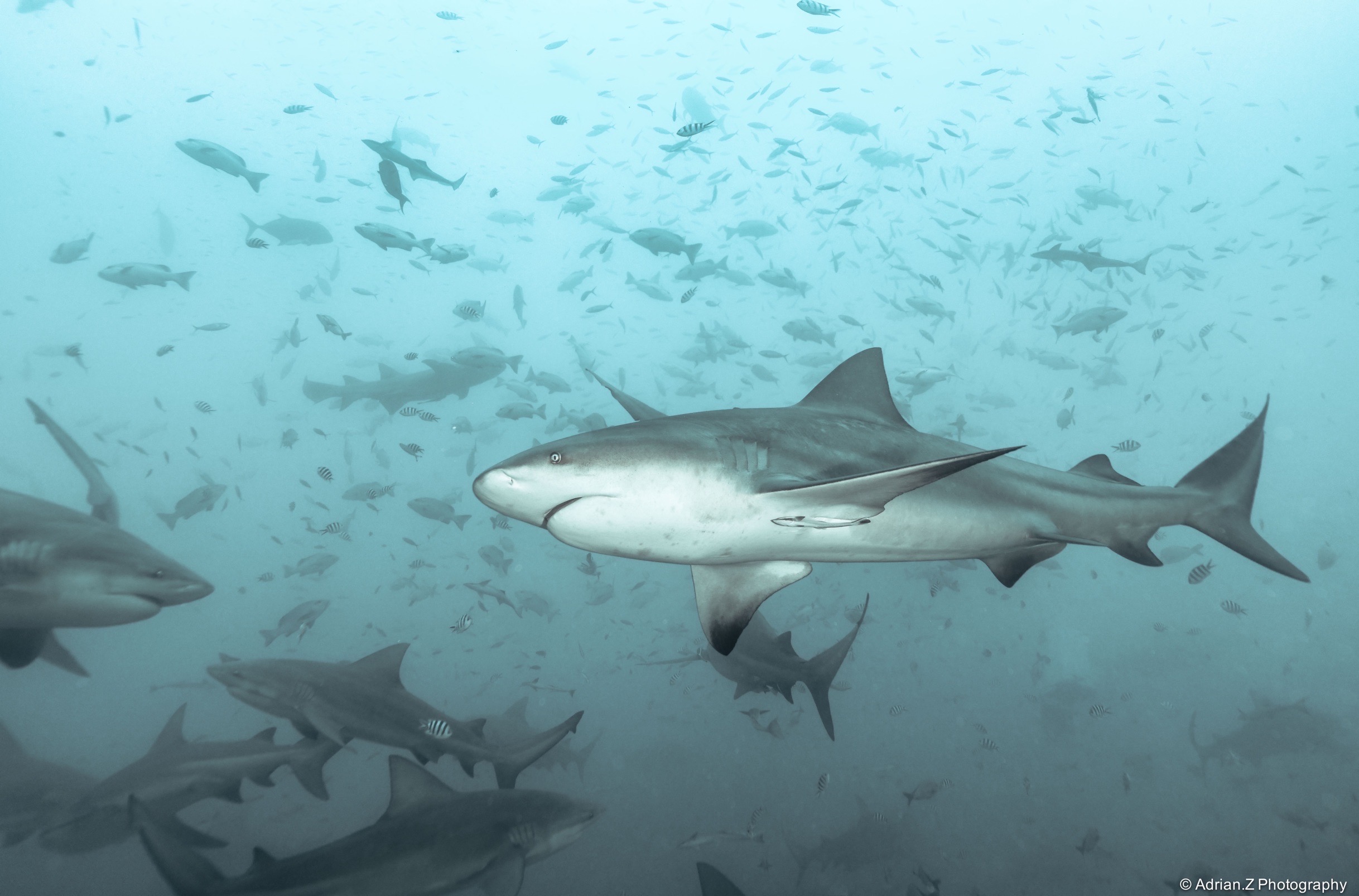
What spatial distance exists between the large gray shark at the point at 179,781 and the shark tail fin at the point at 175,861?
4.69ft

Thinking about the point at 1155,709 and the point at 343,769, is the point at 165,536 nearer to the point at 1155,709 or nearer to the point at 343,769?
the point at 343,769

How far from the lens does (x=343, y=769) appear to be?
19422 millimetres

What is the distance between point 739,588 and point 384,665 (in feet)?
15.3

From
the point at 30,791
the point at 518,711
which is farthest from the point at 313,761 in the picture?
the point at 30,791

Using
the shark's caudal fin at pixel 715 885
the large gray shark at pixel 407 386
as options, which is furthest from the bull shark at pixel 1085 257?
the shark's caudal fin at pixel 715 885

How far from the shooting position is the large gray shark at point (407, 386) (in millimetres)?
15859

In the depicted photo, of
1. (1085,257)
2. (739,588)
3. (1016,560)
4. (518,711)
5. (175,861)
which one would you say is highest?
(739,588)

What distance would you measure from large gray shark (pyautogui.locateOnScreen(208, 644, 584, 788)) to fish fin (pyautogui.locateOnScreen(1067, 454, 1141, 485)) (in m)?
4.93

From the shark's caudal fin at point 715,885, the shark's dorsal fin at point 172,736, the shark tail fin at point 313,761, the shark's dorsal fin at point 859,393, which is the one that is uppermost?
the shark's dorsal fin at point 859,393

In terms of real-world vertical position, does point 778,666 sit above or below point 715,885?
above

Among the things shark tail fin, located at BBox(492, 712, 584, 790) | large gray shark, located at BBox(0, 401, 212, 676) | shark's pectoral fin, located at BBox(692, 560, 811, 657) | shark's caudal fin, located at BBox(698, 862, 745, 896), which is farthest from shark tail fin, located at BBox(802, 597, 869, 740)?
large gray shark, located at BBox(0, 401, 212, 676)

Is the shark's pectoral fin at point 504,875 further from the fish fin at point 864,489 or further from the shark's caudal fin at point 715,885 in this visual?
the fish fin at point 864,489

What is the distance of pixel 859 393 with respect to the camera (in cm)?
375

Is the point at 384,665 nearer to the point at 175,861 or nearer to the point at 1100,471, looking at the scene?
the point at 175,861
